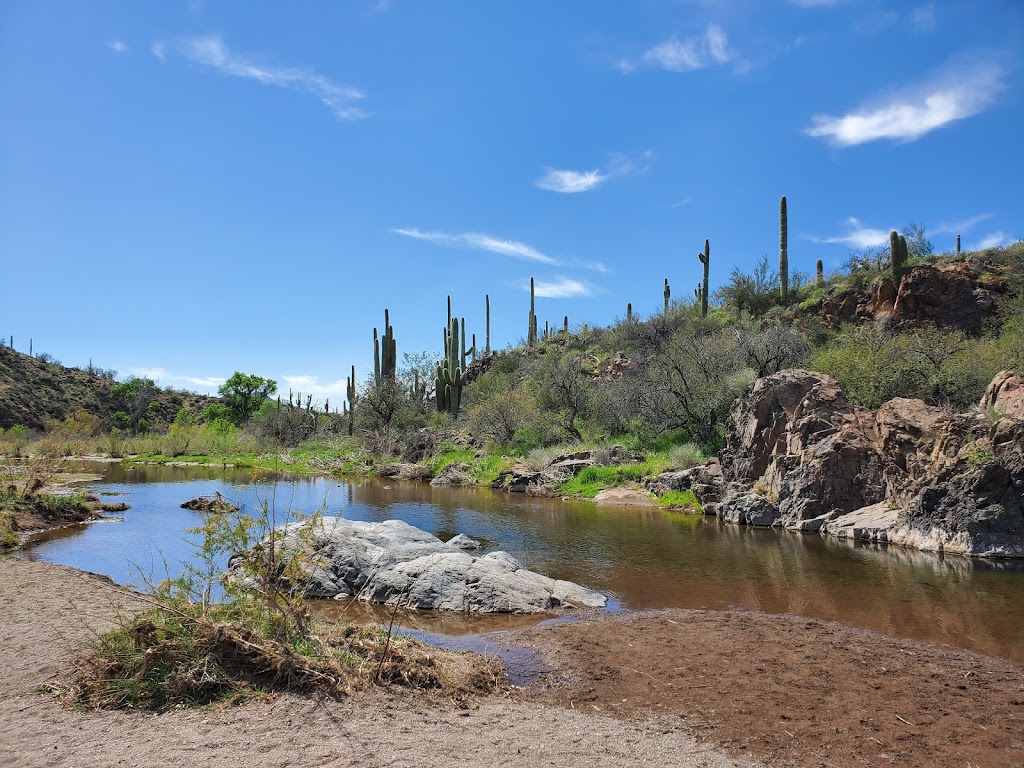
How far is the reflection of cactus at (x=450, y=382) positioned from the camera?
4578 centimetres

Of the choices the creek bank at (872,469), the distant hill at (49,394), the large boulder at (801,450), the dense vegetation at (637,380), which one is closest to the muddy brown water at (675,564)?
the creek bank at (872,469)

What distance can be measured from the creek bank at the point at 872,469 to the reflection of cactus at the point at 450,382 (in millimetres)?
23859

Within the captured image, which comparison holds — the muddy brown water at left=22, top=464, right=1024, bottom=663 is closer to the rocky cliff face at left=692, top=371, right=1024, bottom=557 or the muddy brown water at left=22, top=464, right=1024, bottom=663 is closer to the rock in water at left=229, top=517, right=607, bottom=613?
the rock in water at left=229, top=517, right=607, bottom=613

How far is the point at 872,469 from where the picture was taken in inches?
687

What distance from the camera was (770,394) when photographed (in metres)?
21.2

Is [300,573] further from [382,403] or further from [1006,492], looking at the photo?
[382,403]

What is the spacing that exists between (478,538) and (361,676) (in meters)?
10.8

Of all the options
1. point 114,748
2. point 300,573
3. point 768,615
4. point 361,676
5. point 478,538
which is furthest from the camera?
point 478,538

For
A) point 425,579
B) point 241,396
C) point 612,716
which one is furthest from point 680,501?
point 241,396

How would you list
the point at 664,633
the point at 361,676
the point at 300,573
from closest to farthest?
the point at 361,676
the point at 300,573
the point at 664,633

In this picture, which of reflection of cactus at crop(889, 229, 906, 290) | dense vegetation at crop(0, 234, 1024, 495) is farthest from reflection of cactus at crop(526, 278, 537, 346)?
reflection of cactus at crop(889, 229, 906, 290)

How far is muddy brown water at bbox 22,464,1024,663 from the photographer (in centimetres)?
948

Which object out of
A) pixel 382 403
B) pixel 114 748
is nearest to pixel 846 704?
pixel 114 748

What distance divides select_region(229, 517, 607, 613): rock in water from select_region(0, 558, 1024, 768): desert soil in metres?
2.12
